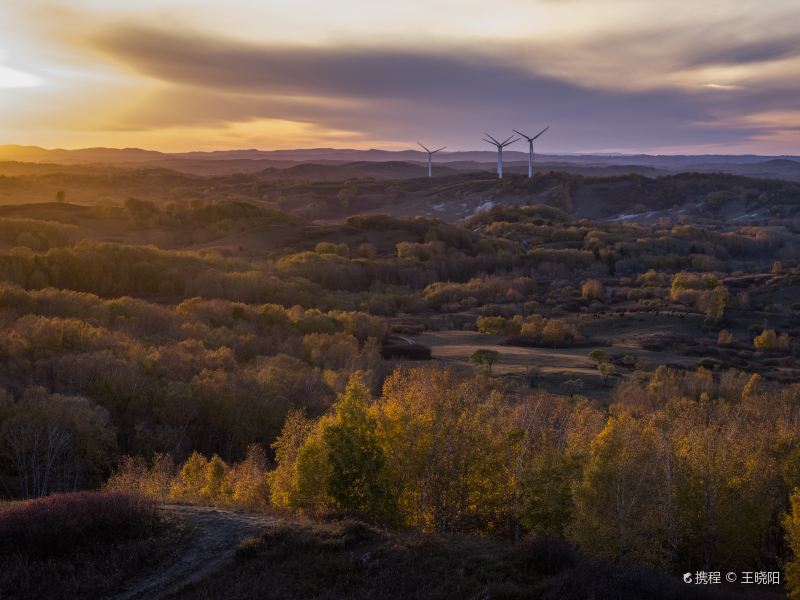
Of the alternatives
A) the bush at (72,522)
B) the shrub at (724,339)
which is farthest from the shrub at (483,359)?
the bush at (72,522)

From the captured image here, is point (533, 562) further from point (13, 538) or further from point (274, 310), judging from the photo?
point (274, 310)

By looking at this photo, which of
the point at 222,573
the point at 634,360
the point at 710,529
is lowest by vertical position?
the point at 634,360

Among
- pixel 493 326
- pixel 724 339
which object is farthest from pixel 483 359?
pixel 724 339

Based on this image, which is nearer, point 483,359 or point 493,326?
point 483,359

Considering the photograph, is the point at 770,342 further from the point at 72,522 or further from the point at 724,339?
the point at 72,522

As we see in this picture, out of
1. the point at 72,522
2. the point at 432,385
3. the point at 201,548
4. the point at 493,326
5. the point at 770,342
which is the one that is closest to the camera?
the point at 72,522

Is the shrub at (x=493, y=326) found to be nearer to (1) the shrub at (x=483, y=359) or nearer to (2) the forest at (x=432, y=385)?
(2) the forest at (x=432, y=385)

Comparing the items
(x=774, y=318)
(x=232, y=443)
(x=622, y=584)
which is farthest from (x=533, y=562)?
(x=774, y=318)
